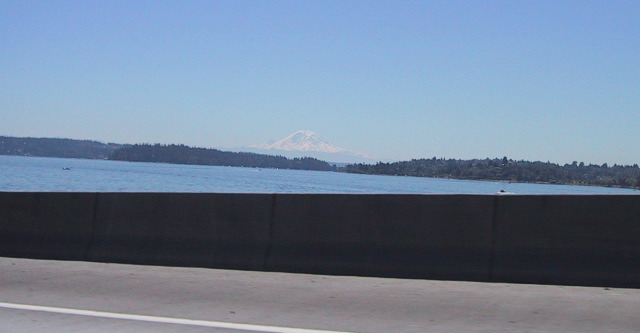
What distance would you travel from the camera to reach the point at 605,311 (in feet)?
27.0

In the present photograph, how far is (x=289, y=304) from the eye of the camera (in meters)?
8.75

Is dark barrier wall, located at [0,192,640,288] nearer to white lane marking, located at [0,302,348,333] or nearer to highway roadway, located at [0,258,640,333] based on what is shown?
highway roadway, located at [0,258,640,333]

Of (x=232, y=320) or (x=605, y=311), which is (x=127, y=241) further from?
(x=605, y=311)

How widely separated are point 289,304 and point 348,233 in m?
2.27

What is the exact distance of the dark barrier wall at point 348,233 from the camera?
32.0 ft

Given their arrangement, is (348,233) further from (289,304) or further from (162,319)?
(162,319)

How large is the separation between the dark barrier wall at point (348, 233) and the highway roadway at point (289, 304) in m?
0.33

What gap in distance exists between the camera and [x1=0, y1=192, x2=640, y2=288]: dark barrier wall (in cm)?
975

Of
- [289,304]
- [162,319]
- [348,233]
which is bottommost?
[162,319]

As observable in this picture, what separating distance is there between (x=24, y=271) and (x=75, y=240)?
1.21 metres

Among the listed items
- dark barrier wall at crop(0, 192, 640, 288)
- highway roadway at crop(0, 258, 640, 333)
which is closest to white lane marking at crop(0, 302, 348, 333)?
highway roadway at crop(0, 258, 640, 333)

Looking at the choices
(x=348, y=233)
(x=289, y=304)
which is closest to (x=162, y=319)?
(x=289, y=304)

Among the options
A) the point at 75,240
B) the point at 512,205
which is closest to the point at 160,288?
the point at 75,240

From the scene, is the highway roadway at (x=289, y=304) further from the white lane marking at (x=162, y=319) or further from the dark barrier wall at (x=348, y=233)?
the dark barrier wall at (x=348, y=233)
